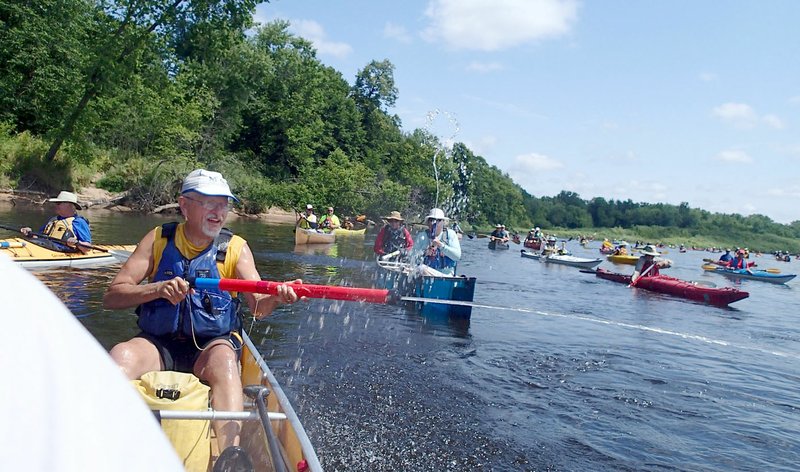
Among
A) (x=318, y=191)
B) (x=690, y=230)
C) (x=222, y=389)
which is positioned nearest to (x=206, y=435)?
(x=222, y=389)

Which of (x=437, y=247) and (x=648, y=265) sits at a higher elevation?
(x=437, y=247)

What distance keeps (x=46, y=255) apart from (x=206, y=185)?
8.98 meters

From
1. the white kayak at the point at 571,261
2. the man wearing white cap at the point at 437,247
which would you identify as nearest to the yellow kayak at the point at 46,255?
the man wearing white cap at the point at 437,247

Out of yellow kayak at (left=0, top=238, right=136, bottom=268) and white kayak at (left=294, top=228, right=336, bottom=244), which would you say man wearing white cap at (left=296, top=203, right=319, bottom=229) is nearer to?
white kayak at (left=294, top=228, right=336, bottom=244)

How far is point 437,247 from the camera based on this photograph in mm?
10898

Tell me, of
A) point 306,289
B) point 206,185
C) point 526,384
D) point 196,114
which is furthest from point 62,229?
point 196,114

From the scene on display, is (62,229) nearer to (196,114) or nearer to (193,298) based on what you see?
(193,298)

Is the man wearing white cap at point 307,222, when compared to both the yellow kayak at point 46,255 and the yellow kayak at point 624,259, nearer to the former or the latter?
the yellow kayak at point 46,255

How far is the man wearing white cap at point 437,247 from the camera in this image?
34.7ft

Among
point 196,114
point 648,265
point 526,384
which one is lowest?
point 526,384

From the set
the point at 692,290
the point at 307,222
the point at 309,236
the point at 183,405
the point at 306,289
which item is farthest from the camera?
the point at 307,222

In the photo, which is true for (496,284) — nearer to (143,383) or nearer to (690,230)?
(143,383)

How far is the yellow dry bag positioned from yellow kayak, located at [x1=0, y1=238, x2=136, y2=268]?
8.43m

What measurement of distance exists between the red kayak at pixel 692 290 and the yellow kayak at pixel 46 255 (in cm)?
1465
